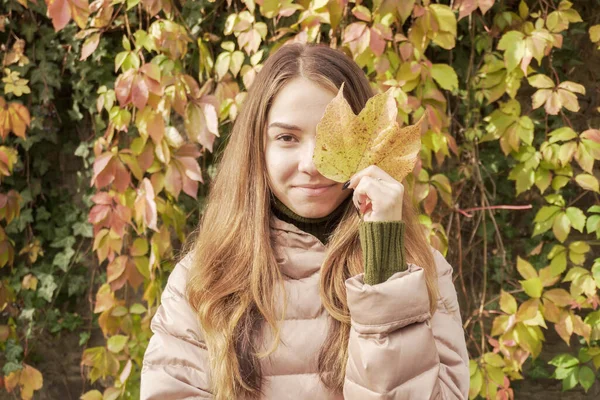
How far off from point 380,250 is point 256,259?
0.31 m

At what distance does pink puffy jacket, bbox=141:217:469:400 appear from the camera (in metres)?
1.24

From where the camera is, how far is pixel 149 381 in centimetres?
140

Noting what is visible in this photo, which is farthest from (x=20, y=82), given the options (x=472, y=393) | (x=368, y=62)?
(x=472, y=393)

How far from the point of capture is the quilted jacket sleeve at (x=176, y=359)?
4.52ft

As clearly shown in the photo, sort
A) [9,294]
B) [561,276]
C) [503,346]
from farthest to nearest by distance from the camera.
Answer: [9,294] → [561,276] → [503,346]

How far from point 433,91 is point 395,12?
0.25 meters

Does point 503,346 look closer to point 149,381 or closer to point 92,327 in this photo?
point 149,381

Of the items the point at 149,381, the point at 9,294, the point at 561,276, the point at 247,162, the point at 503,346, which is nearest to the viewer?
the point at 149,381

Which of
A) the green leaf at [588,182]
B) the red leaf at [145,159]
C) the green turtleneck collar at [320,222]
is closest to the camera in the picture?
the green turtleneck collar at [320,222]

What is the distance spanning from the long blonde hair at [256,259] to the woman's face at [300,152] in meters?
0.04

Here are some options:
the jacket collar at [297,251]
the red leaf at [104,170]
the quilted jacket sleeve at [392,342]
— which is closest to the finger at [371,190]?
the quilted jacket sleeve at [392,342]

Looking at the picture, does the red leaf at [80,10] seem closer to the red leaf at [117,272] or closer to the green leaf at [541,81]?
the red leaf at [117,272]

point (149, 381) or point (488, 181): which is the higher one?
point (488, 181)

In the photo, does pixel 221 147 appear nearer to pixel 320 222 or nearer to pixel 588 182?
pixel 320 222
